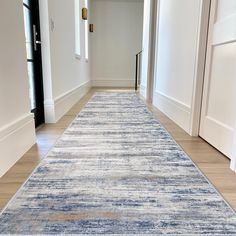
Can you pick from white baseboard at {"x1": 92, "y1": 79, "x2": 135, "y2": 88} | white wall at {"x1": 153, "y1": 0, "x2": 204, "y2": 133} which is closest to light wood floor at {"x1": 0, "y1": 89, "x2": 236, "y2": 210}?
white wall at {"x1": 153, "y1": 0, "x2": 204, "y2": 133}

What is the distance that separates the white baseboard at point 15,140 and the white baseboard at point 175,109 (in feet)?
4.45

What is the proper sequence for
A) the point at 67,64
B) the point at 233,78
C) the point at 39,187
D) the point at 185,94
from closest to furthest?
the point at 39,187 → the point at 233,78 → the point at 185,94 → the point at 67,64

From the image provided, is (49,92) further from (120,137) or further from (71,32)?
(71,32)

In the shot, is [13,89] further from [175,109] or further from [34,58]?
[175,109]

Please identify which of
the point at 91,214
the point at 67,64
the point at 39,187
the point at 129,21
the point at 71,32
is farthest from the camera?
the point at 129,21

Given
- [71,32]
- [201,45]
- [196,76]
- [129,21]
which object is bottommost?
[196,76]

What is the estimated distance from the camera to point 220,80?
169 centimetres

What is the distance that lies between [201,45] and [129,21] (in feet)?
18.6

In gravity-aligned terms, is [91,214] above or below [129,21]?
below

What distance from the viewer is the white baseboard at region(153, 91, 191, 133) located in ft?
Answer: 7.26

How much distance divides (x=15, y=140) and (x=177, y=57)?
75.3 inches

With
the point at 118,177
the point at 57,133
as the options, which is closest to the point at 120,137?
the point at 57,133

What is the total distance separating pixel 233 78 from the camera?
1.52m

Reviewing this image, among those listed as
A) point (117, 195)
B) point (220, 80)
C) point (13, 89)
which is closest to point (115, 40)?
point (220, 80)
